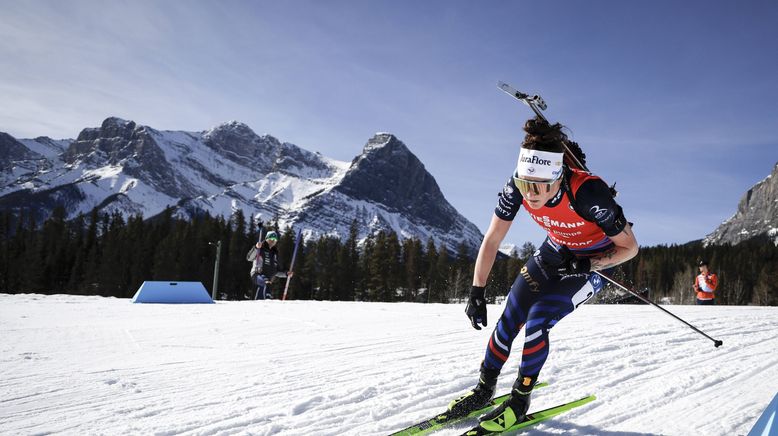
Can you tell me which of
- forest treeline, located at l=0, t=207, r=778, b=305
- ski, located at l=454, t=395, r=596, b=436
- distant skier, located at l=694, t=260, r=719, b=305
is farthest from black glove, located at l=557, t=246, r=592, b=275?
forest treeline, located at l=0, t=207, r=778, b=305

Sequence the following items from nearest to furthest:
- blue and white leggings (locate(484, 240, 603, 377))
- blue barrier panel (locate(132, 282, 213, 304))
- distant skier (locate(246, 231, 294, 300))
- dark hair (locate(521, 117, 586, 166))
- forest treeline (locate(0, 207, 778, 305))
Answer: dark hair (locate(521, 117, 586, 166))
blue and white leggings (locate(484, 240, 603, 377))
blue barrier panel (locate(132, 282, 213, 304))
distant skier (locate(246, 231, 294, 300))
forest treeline (locate(0, 207, 778, 305))

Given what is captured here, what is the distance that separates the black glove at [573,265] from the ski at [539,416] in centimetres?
110

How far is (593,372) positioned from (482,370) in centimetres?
177

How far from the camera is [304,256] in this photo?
207 ft

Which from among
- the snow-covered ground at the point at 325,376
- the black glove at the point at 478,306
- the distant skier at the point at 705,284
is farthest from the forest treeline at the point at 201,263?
the black glove at the point at 478,306

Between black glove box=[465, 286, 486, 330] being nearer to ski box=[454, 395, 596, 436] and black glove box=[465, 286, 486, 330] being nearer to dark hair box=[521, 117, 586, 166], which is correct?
ski box=[454, 395, 596, 436]

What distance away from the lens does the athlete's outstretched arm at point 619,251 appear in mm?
3010

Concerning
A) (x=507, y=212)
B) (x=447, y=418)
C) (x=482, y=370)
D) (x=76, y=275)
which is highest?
(x=507, y=212)

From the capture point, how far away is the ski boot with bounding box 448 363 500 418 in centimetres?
325

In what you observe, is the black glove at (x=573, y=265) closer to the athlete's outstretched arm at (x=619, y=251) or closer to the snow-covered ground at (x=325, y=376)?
the athlete's outstretched arm at (x=619, y=251)

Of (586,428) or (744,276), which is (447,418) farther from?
(744,276)

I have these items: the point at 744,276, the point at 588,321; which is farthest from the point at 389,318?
the point at 744,276

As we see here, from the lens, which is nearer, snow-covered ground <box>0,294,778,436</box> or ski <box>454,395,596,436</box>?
ski <box>454,395,596,436</box>

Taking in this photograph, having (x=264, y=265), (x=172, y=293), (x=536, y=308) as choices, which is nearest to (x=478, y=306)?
(x=536, y=308)
